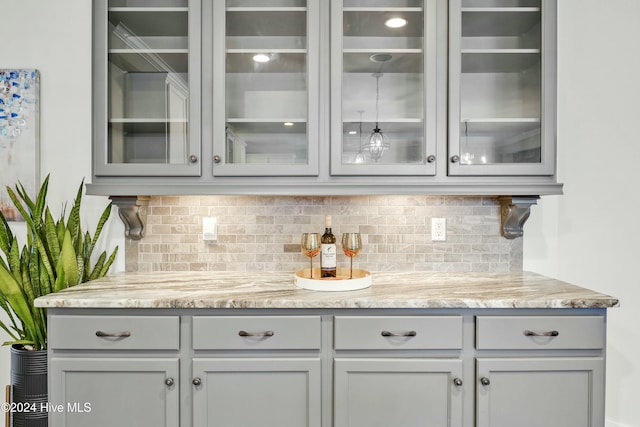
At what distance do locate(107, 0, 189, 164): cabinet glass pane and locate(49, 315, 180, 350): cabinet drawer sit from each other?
0.71 meters

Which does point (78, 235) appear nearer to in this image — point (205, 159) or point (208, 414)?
point (205, 159)

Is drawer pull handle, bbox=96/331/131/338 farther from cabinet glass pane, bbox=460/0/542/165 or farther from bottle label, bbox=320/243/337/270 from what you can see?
cabinet glass pane, bbox=460/0/542/165

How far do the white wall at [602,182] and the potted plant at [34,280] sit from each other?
232cm

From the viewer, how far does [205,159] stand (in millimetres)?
1810

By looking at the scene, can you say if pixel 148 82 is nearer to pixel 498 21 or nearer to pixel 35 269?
pixel 35 269

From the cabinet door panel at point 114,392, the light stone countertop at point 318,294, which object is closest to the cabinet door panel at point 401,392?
the light stone countertop at point 318,294

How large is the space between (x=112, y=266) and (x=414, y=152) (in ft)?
5.58

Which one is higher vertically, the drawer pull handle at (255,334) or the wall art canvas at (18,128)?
the wall art canvas at (18,128)

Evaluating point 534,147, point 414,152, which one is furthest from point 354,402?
point 534,147

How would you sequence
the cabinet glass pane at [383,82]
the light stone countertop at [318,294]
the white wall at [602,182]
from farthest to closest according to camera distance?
the white wall at [602,182] < the cabinet glass pane at [383,82] < the light stone countertop at [318,294]

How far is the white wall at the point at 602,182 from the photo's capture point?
2100mm

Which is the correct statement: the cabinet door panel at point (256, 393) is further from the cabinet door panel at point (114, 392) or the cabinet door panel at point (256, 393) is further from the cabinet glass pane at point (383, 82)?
the cabinet glass pane at point (383, 82)

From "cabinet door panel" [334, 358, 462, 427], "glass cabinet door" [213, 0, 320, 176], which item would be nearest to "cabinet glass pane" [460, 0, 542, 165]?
"glass cabinet door" [213, 0, 320, 176]

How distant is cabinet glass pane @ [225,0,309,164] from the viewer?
1.82 m
